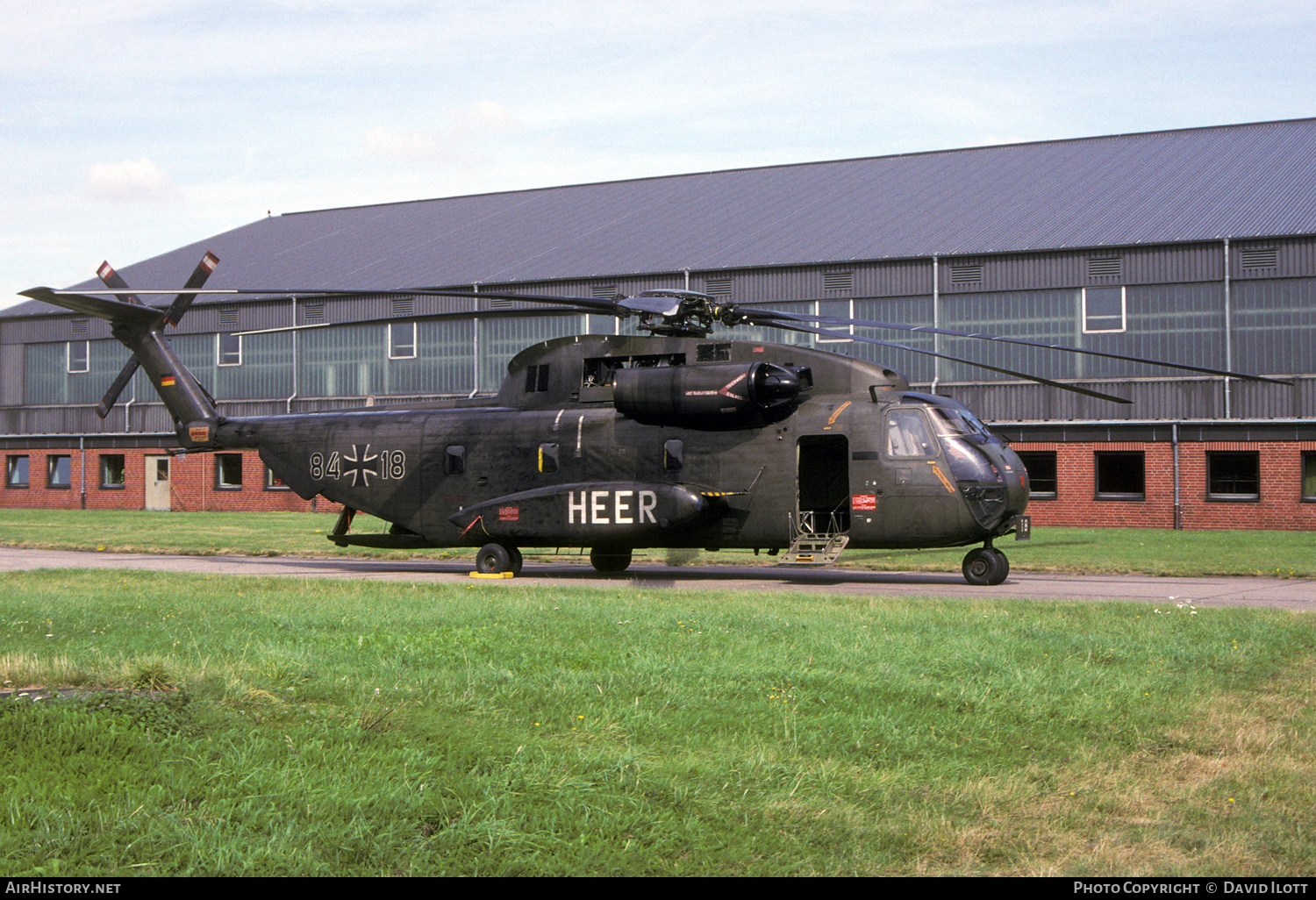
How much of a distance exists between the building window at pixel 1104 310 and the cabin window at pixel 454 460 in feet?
73.2

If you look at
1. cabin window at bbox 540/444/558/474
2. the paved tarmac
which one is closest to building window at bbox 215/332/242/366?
the paved tarmac

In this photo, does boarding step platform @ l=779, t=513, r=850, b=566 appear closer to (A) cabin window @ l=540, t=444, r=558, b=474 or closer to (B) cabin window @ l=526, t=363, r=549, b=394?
(A) cabin window @ l=540, t=444, r=558, b=474

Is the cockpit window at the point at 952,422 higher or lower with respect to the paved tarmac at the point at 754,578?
higher

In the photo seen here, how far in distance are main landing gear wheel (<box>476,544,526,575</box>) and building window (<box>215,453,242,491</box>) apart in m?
29.2

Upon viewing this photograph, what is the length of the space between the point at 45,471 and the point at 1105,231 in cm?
4330

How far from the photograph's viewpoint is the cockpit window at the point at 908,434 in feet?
58.0

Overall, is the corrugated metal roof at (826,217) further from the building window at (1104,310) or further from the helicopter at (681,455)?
the helicopter at (681,455)

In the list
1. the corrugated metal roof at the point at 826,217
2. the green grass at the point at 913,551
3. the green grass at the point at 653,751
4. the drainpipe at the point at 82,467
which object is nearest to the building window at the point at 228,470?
the drainpipe at the point at 82,467

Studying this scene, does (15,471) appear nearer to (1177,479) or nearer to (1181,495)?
(1177,479)

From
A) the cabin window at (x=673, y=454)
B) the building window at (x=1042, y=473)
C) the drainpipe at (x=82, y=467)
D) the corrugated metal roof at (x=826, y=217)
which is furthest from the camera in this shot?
the drainpipe at (x=82, y=467)

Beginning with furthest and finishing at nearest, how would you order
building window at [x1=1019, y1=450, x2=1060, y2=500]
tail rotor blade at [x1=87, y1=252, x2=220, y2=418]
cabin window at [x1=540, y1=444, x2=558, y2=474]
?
building window at [x1=1019, y1=450, x2=1060, y2=500], tail rotor blade at [x1=87, y1=252, x2=220, y2=418], cabin window at [x1=540, y1=444, x2=558, y2=474]

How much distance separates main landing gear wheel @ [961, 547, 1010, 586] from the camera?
58.4ft

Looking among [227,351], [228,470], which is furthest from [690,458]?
[227,351]
